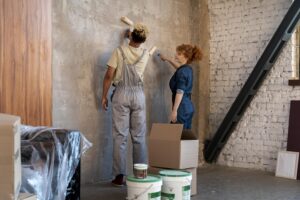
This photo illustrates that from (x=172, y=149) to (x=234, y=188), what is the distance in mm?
992

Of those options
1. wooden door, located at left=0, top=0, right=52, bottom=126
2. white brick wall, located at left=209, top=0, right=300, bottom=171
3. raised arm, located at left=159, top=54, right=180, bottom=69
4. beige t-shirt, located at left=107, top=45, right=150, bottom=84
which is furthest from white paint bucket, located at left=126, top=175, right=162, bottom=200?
white brick wall, located at left=209, top=0, right=300, bottom=171

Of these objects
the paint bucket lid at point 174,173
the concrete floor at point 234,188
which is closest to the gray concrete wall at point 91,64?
the concrete floor at point 234,188

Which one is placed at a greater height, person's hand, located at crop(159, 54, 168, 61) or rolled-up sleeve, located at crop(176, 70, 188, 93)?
person's hand, located at crop(159, 54, 168, 61)

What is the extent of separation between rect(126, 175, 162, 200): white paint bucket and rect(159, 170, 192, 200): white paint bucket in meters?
0.19

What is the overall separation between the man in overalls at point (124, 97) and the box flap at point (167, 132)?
1.63 ft

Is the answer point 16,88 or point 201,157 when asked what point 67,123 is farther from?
point 201,157

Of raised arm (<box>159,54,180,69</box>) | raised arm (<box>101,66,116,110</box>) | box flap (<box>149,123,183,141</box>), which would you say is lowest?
box flap (<box>149,123,183,141</box>)

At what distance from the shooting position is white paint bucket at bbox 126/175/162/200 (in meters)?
2.70

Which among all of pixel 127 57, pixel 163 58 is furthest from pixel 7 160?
pixel 163 58

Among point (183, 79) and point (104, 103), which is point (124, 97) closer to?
point (104, 103)

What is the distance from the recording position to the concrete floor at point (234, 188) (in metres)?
3.50

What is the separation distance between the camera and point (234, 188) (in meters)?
3.88

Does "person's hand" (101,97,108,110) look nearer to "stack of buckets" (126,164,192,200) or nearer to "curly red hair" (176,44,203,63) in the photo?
"curly red hair" (176,44,203,63)

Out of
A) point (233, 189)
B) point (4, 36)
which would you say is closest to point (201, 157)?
point (233, 189)
